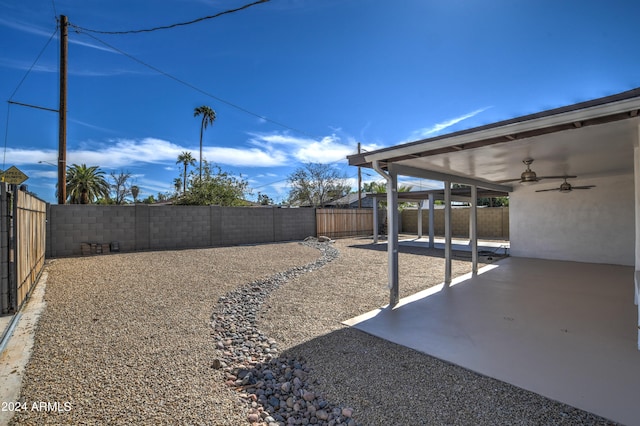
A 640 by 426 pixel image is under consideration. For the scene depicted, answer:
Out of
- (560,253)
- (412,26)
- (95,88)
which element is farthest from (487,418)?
(95,88)

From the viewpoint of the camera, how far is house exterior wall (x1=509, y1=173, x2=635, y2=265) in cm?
711

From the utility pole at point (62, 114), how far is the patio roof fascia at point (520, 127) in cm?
986

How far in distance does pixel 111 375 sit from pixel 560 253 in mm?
10122

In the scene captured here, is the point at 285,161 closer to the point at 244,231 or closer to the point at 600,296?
the point at 244,231

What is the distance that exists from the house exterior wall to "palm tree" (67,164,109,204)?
94.6 ft

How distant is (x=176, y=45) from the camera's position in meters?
8.15

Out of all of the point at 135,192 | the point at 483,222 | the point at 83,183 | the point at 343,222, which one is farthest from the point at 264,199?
the point at 483,222

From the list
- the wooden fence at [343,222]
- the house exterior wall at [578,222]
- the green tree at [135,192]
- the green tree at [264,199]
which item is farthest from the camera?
the green tree at [135,192]

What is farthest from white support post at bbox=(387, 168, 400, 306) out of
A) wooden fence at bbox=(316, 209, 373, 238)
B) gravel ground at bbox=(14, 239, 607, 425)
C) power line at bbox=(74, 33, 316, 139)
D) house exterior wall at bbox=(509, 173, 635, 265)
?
wooden fence at bbox=(316, 209, 373, 238)

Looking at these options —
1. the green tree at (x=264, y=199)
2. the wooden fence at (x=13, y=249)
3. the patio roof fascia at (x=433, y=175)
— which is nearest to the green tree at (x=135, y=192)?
the green tree at (x=264, y=199)

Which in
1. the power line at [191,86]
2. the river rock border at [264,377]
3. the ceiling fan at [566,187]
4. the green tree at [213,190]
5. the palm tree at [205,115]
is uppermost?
the palm tree at [205,115]

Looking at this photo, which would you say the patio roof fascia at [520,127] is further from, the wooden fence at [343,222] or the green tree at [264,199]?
the green tree at [264,199]

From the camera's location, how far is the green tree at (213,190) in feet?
49.2

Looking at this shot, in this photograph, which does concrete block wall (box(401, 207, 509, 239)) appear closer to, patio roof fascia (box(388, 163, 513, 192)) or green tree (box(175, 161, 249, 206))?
patio roof fascia (box(388, 163, 513, 192))
